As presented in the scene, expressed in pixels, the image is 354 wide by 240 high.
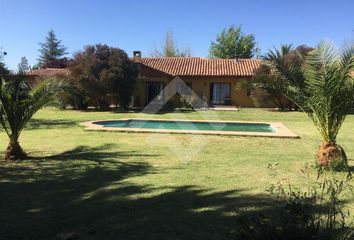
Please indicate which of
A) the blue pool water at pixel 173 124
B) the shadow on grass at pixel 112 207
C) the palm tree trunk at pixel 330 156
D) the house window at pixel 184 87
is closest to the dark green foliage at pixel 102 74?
the house window at pixel 184 87

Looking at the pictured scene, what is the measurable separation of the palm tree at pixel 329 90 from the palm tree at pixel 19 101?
247 inches

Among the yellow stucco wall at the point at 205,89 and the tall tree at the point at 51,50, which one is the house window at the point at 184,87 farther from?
the tall tree at the point at 51,50

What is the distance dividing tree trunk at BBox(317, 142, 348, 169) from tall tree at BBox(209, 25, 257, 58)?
191 ft

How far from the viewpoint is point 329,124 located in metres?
9.73

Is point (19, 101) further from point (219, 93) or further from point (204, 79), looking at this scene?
point (219, 93)

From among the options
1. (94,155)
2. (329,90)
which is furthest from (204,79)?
(329,90)

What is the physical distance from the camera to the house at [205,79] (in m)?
37.8

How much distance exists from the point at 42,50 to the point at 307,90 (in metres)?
81.3

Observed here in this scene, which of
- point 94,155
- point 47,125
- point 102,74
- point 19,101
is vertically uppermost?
point 102,74

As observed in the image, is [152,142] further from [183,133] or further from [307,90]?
[307,90]

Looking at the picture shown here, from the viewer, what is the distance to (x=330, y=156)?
9.63m

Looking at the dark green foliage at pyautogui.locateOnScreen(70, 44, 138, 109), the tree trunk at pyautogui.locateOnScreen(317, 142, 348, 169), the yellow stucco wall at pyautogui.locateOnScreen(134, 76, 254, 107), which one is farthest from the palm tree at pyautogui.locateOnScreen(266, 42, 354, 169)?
the yellow stucco wall at pyautogui.locateOnScreen(134, 76, 254, 107)

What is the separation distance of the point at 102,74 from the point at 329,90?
22.5m

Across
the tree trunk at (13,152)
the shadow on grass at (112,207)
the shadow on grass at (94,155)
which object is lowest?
the shadow on grass at (112,207)
